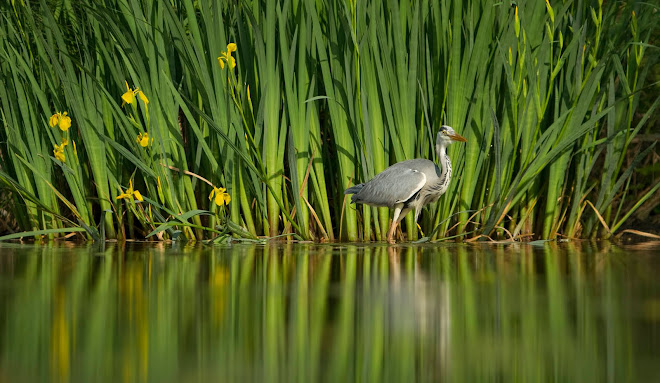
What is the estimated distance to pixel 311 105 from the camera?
14.3 feet

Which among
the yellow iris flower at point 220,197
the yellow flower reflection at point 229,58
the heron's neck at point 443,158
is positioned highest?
the yellow flower reflection at point 229,58

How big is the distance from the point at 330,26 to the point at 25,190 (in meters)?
1.85

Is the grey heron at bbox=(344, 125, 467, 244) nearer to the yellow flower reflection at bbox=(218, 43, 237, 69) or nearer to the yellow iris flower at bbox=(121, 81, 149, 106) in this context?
the yellow flower reflection at bbox=(218, 43, 237, 69)

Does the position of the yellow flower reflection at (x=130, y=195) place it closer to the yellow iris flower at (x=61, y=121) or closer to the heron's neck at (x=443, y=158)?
the yellow iris flower at (x=61, y=121)

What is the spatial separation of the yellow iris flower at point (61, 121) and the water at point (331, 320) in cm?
124

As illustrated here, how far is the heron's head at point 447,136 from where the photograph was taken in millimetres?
4176

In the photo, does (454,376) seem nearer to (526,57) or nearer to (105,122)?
(526,57)

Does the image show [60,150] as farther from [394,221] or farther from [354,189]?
[394,221]

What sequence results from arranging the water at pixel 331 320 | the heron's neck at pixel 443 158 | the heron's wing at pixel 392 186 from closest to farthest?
1. the water at pixel 331 320
2. the heron's wing at pixel 392 186
3. the heron's neck at pixel 443 158

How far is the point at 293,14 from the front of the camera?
4.43 meters

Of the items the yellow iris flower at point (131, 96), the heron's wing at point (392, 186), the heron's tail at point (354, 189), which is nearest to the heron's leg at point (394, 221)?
the heron's wing at point (392, 186)

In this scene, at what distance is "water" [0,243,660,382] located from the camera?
135cm

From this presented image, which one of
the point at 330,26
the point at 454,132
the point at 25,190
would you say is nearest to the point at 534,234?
the point at 454,132

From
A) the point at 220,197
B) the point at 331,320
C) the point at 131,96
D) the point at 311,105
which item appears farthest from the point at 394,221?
the point at 331,320
